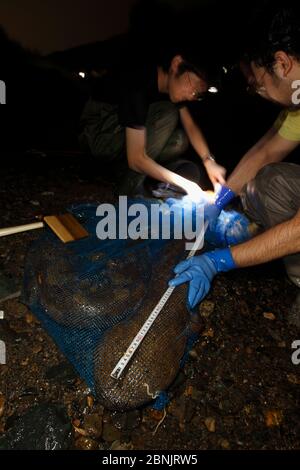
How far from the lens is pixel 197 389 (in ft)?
6.09

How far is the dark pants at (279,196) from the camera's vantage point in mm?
2398

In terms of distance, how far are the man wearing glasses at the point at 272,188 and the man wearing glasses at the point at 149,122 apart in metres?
0.43

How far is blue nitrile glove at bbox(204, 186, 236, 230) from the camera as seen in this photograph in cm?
274

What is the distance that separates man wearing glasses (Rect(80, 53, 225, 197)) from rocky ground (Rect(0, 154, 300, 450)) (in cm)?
122

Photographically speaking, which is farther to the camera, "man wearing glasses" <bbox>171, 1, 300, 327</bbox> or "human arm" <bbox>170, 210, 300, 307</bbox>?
"human arm" <bbox>170, 210, 300, 307</bbox>

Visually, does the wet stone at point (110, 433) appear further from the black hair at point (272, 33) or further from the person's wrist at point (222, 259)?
the black hair at point (272, 33)

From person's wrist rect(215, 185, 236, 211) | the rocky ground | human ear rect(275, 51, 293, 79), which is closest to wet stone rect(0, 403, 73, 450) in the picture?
the rocky ground
